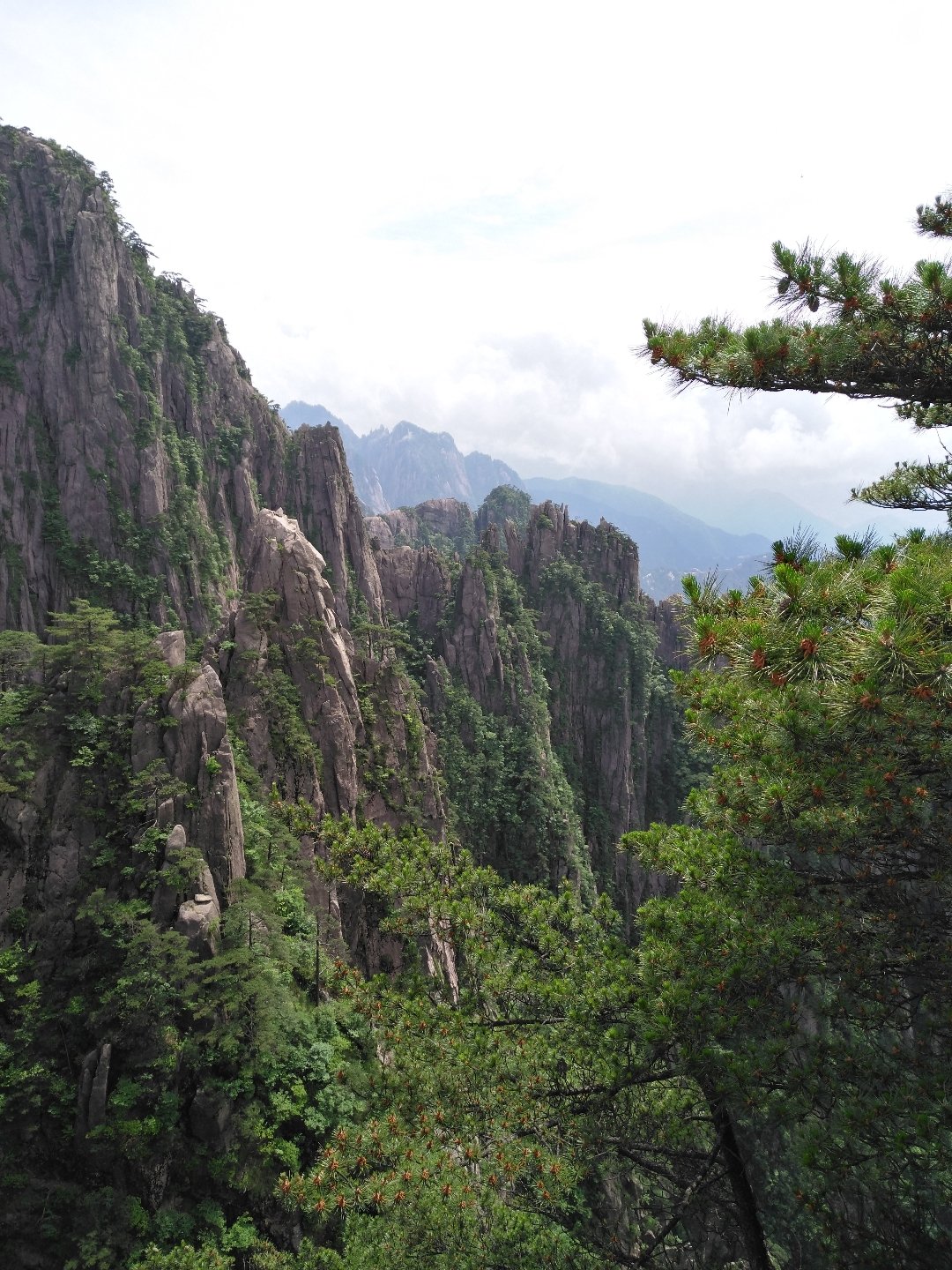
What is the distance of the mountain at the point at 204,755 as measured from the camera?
12.2 meters

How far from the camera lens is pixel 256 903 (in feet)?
47.9

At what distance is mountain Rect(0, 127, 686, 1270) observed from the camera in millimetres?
12164

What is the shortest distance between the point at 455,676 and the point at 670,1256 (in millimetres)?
41555

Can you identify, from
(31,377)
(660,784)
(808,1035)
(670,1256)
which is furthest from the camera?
(660,784)

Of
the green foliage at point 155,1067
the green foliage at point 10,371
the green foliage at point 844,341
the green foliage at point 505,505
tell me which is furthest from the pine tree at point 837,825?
the green foliage at point 505,505

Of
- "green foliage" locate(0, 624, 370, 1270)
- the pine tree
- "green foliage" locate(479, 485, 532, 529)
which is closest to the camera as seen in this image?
the pine tree

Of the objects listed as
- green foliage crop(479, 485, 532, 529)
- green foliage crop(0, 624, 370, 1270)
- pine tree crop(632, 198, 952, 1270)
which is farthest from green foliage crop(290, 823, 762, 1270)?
green foliage crop(479, 485, 532, 529)

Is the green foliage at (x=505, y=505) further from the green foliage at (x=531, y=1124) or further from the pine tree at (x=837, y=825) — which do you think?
the pine tree at (x=837, y=825)

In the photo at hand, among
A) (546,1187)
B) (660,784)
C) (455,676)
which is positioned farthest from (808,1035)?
(660,784)

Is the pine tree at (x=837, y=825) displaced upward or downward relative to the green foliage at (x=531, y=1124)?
upward

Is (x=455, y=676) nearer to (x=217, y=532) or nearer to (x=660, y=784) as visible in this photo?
(x=217, y=532)

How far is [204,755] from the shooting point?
50.5 feet

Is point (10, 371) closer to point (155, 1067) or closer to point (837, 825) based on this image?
point (155, 1067)

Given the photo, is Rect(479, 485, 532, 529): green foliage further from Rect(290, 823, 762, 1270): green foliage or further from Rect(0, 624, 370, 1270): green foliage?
Rect(290, 823, 762, 1270): green foliage
